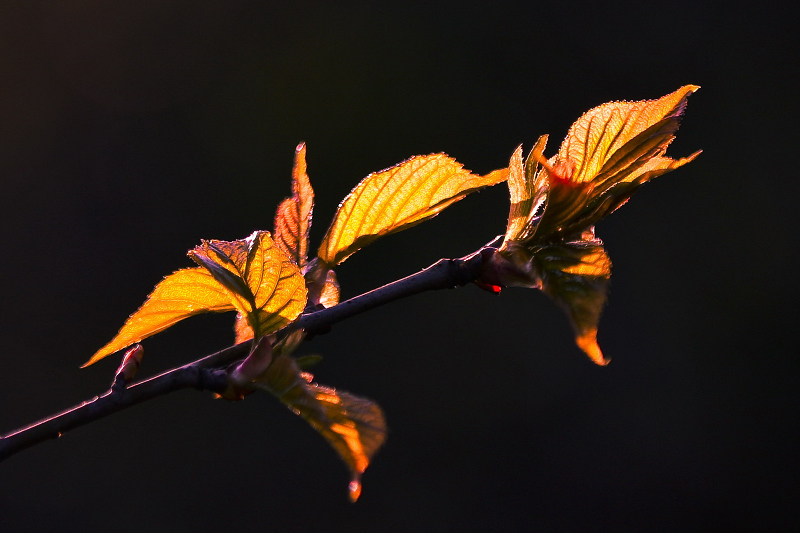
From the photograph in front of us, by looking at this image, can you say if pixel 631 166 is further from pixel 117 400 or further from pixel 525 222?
pixel 117 400

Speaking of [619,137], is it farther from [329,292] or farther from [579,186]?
[329,292]

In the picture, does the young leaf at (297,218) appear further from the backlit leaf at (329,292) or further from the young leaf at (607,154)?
the young leaf at (607,154)

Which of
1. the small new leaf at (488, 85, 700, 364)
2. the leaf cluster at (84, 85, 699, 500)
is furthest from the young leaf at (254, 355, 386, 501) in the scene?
the small new leaf at (488, 85, 700, 364)

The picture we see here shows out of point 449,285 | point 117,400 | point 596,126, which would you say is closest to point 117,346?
point 117,400

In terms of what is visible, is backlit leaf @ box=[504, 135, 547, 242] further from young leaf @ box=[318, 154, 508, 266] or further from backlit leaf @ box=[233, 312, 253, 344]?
backlit leaf @ box=[233, 312, 253, 344]

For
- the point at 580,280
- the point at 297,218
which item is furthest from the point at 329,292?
the point at 580,280

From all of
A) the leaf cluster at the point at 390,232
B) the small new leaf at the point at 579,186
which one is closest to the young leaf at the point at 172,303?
the leaf cluster at the point at 390,232

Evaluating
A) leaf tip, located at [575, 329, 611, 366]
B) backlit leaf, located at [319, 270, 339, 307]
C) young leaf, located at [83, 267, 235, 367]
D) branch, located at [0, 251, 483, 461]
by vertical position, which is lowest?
leaf tip, located at [575, 329, 611, 366]
